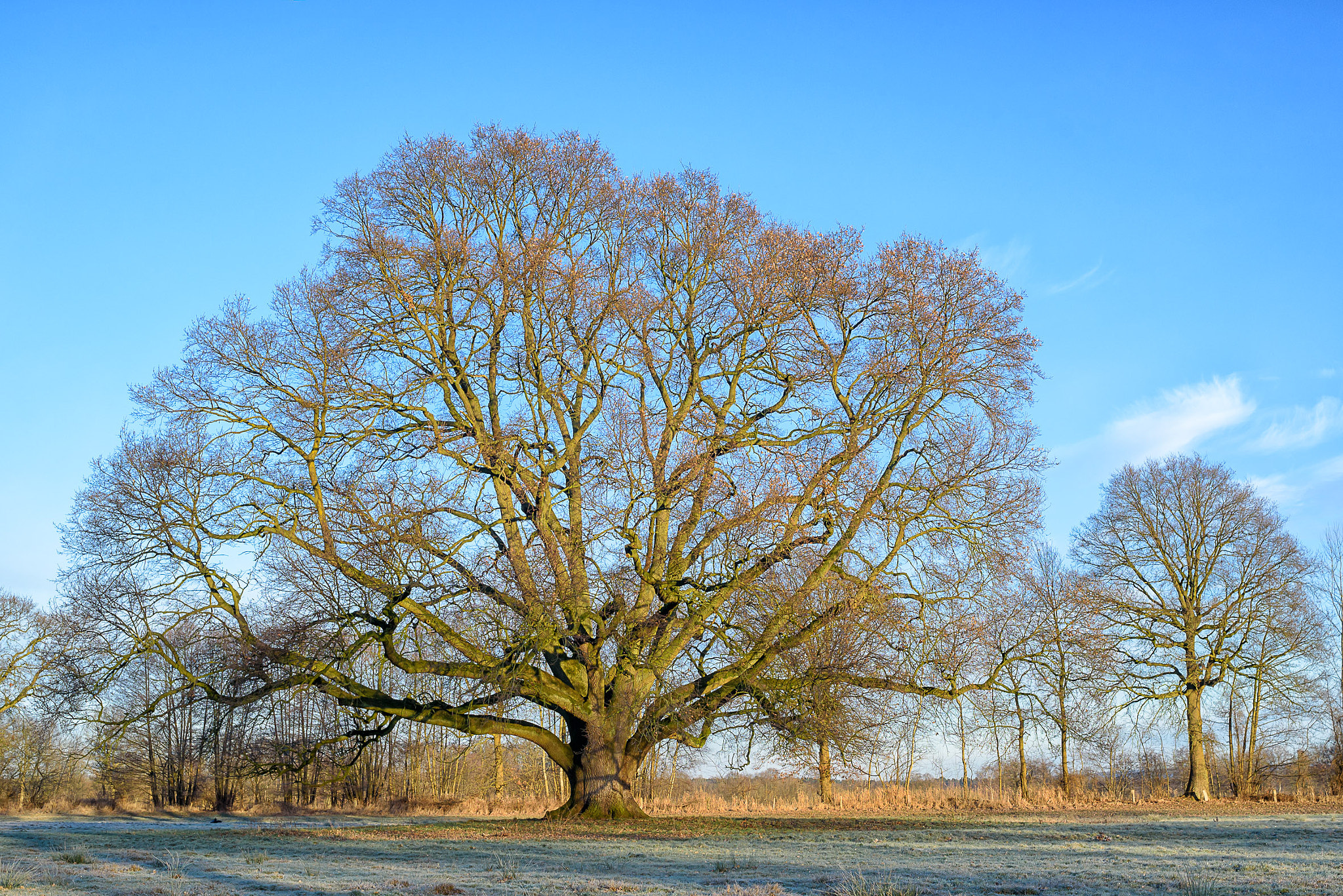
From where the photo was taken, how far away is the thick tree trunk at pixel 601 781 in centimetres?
1877

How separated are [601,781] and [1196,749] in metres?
21.0

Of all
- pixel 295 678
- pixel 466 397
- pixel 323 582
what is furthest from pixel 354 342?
pixel 295 678

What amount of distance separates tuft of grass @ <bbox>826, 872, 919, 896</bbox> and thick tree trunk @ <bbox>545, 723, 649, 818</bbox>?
1067cm

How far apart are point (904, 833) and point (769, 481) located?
21.0 feet

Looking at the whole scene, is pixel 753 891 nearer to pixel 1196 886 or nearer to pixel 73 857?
pixel 1196 886

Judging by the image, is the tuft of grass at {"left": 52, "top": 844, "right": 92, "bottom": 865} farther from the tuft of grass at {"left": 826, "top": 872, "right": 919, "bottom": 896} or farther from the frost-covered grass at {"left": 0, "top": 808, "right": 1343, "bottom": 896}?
the tuft of grass at {"left": 826, "top": 872, "right": 919, "bottom": 896}

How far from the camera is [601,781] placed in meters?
18.9

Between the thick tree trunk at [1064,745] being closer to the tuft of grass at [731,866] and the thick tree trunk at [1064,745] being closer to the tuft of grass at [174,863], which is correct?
the tuft of grass at [731,866]

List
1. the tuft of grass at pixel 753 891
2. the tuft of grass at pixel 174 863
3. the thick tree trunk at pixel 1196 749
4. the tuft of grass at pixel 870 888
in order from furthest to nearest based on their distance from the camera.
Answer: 1. the thick tree trunk at pixel 1196 749
2. the tuft of grass at pixel 174 863
3. the tuft of grass at pixel 753 891
4. the tuft of grass at pixel 870 888

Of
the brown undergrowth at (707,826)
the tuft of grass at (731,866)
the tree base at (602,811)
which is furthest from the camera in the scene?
the tree base at (602,811)

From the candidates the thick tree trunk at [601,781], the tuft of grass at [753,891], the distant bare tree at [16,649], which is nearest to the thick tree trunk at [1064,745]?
the thick tree trunk at [601,781]

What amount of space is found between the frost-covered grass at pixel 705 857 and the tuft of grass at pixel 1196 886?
0.03 metres

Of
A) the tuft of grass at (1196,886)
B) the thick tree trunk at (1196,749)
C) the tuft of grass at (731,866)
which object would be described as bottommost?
the thick tree trunk at (1196,749)

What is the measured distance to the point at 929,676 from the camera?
61.8ft
